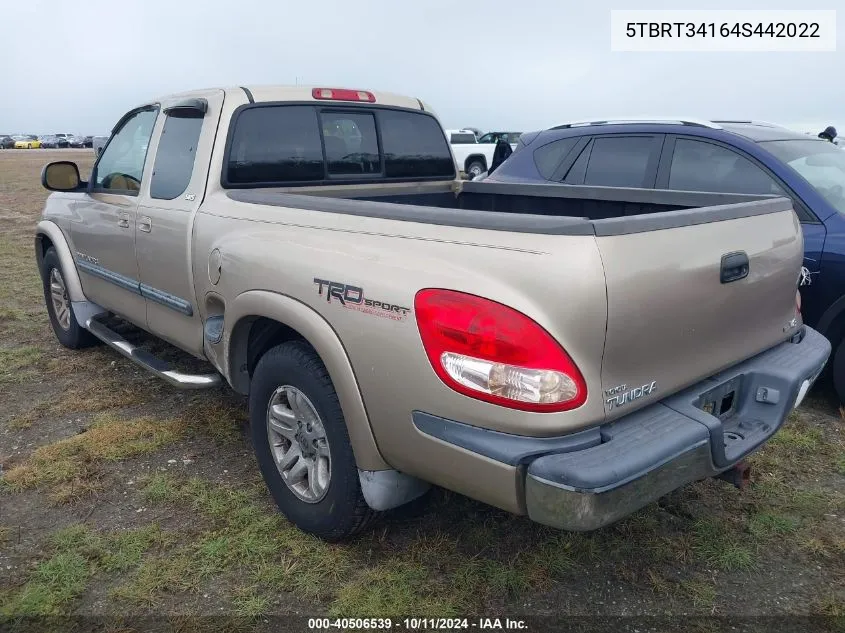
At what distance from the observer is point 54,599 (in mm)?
2562

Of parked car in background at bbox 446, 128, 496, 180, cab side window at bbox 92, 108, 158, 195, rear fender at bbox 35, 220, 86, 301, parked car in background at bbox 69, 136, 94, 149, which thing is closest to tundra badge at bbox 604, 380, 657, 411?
cab side window at bbox 92, 108, 158, 195

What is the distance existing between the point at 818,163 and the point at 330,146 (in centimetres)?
330

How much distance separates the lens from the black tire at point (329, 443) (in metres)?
2.55

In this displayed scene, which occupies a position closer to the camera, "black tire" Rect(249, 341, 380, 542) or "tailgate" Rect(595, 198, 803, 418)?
"tailgate" Rect(595, 198, 803, 418)

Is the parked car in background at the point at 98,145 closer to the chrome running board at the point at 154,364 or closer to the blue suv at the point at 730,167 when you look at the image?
the chrome running board at the point at 154,364

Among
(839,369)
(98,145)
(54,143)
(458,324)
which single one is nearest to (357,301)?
(458,324)

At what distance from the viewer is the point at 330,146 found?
12.7 feet

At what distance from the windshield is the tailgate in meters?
1.98

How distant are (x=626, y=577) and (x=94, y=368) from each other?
4.03 meters

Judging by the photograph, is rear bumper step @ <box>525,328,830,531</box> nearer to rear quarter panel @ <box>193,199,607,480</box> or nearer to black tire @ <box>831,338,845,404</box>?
rear quarter panel @ <box>193,199,607,480</box>

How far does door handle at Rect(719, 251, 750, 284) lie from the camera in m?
2.36

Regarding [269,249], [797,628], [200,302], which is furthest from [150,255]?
[797,628]

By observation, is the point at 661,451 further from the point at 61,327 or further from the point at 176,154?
the point at 61,327

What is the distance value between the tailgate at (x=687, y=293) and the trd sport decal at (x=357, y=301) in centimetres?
66
